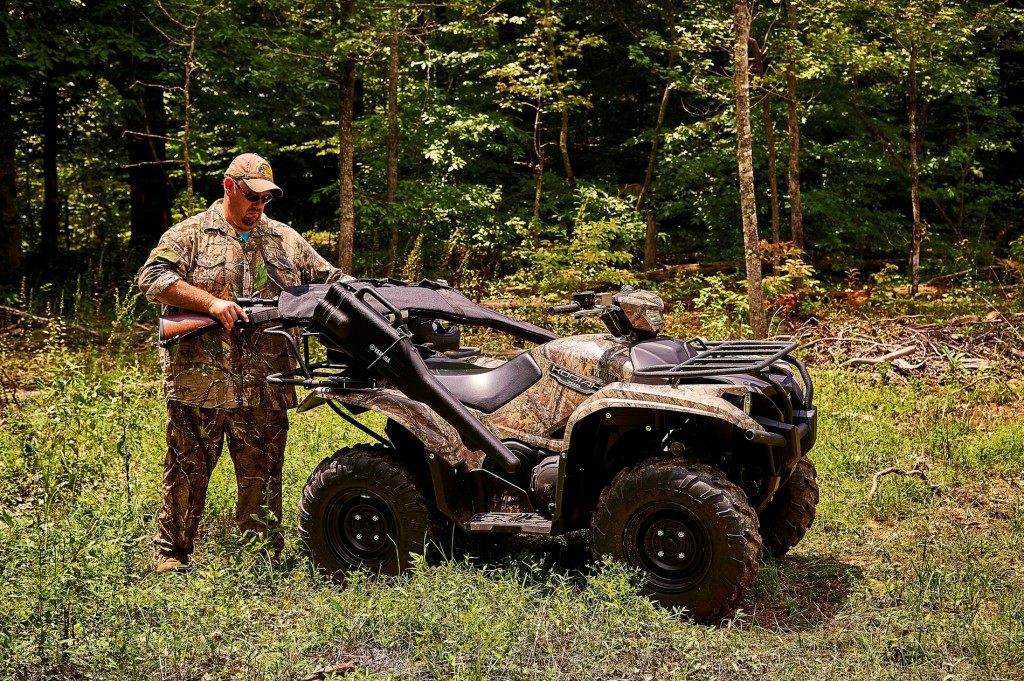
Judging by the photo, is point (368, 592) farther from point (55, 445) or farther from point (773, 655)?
point (55, 445)

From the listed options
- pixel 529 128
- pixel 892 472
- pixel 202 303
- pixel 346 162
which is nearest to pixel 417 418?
pixel 202 303

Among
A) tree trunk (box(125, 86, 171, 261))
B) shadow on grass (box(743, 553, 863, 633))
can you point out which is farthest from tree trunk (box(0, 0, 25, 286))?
shadow on grass (box(743, 553, 863, 633))

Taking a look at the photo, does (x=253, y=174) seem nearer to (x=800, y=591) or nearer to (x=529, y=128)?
(x=800, y=591)

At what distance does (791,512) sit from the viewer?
4.93m

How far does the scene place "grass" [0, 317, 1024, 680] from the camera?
3686mm

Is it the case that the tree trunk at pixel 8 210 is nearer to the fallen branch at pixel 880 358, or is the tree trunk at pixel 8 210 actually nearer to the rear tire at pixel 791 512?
the fallen branch at pixel 880 358

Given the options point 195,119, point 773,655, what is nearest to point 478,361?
point 773,655

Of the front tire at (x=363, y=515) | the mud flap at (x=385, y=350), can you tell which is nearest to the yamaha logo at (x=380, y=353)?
the mud flap at (x=385, y=350)

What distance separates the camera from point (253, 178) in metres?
4.82

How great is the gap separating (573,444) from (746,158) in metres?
6.09

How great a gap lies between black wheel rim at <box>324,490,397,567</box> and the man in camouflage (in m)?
0.32

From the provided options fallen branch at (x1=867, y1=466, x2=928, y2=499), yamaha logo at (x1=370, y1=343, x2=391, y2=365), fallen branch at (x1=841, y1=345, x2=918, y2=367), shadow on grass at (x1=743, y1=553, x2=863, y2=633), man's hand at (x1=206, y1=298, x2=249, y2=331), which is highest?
man's hand at (x1=206, y1=298, x2=249, y2=331)

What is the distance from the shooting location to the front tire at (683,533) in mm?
4031

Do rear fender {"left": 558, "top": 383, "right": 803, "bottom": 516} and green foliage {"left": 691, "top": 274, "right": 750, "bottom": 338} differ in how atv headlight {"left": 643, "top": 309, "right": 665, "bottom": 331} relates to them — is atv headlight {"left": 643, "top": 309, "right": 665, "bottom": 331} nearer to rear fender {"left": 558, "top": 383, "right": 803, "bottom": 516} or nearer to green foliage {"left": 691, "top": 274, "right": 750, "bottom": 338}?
rear fender {"left": 558, "top": 383, "right": 803, "bottom": 516}
